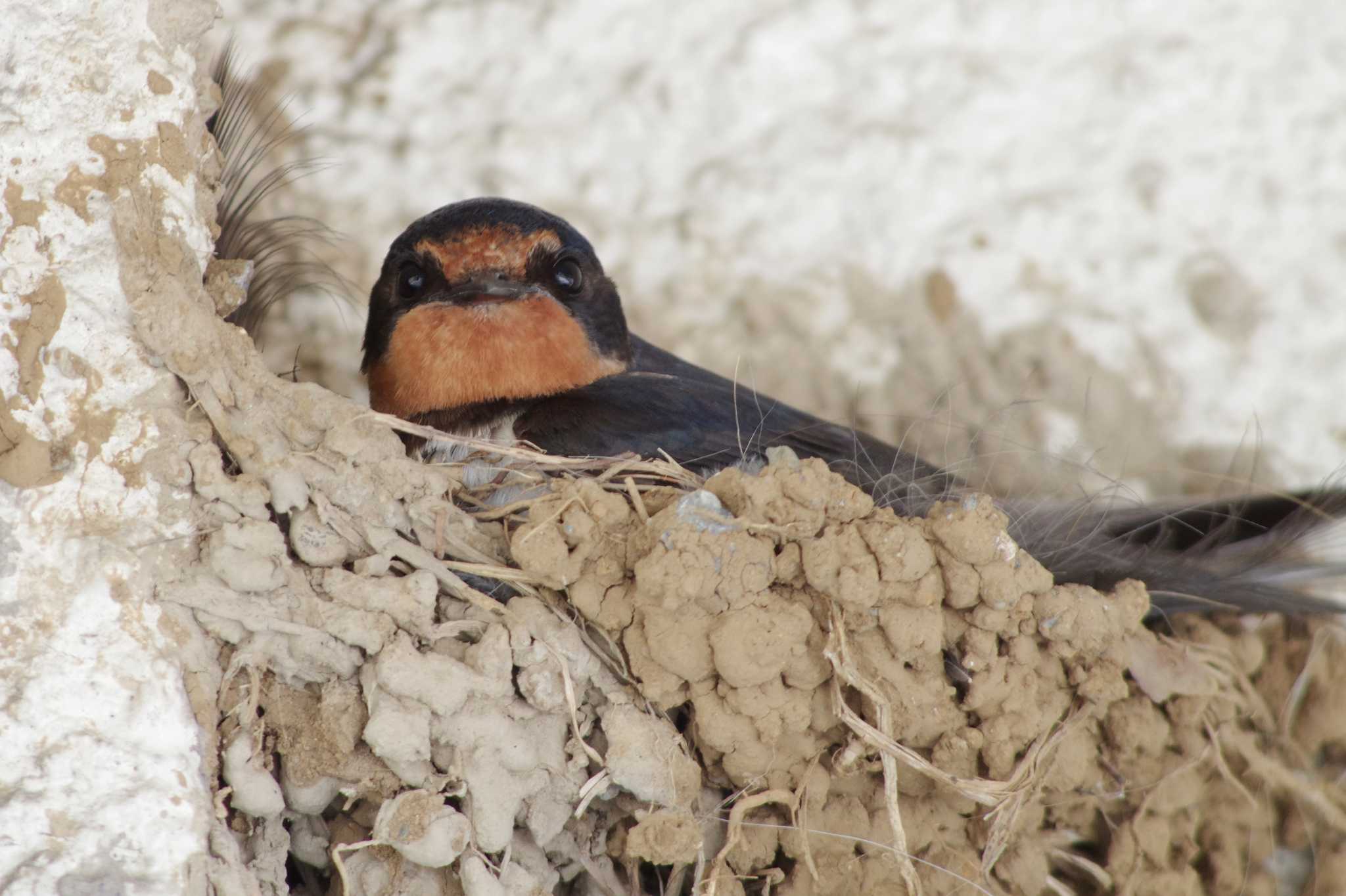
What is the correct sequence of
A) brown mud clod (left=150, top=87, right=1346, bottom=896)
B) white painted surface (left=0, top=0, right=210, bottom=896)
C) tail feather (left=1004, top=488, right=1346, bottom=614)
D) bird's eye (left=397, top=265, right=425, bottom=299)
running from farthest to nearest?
bird's eye (left=397, top=265, right=425, bottom=299), tail feather (left=1004, top=488, right=1346, bottom=614), brown mud clod (left=150, top=87, right=1346, bottom=896), white painted surface (left=0, top=0, right=210, bottom=896)

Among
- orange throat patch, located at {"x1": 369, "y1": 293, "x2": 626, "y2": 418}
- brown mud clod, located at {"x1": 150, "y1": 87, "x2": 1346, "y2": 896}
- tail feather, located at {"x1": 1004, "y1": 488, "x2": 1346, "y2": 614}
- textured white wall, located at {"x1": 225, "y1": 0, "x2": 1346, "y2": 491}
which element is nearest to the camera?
brown mud clod, located at {"x1": 150, "y1": 87, "x2": 1346, "y2": 896}

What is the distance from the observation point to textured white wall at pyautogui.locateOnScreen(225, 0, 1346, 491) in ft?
7.54

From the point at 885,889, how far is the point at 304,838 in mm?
652

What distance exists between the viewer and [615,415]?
5.89ft

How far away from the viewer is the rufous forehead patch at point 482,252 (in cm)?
194

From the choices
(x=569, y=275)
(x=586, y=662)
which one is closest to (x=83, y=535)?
(x=586, y=662)

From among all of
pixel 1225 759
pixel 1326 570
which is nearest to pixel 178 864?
pixel 1225 759

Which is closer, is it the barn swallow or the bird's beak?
the barn swallow

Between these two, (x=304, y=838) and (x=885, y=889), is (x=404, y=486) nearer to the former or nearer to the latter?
(x=304, y=838)

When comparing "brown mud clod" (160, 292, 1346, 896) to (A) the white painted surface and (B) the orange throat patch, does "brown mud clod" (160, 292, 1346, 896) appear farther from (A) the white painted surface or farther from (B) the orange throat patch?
(B) the orange throat patch

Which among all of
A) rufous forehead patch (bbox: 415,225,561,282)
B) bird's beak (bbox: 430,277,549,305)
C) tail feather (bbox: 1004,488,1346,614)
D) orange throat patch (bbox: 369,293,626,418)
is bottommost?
tail feather (bbox: 1004,488,1346,614)

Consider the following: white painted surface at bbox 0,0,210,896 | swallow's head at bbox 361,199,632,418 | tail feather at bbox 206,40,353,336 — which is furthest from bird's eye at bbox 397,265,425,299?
white painted surface at bbox 0,0,210,896

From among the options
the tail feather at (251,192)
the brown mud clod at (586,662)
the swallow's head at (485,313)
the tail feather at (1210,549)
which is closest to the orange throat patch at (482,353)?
→ the swallow's head at (485,313)

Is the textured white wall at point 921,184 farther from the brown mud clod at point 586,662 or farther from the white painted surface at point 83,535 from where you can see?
the white painted surface at point 83,535
